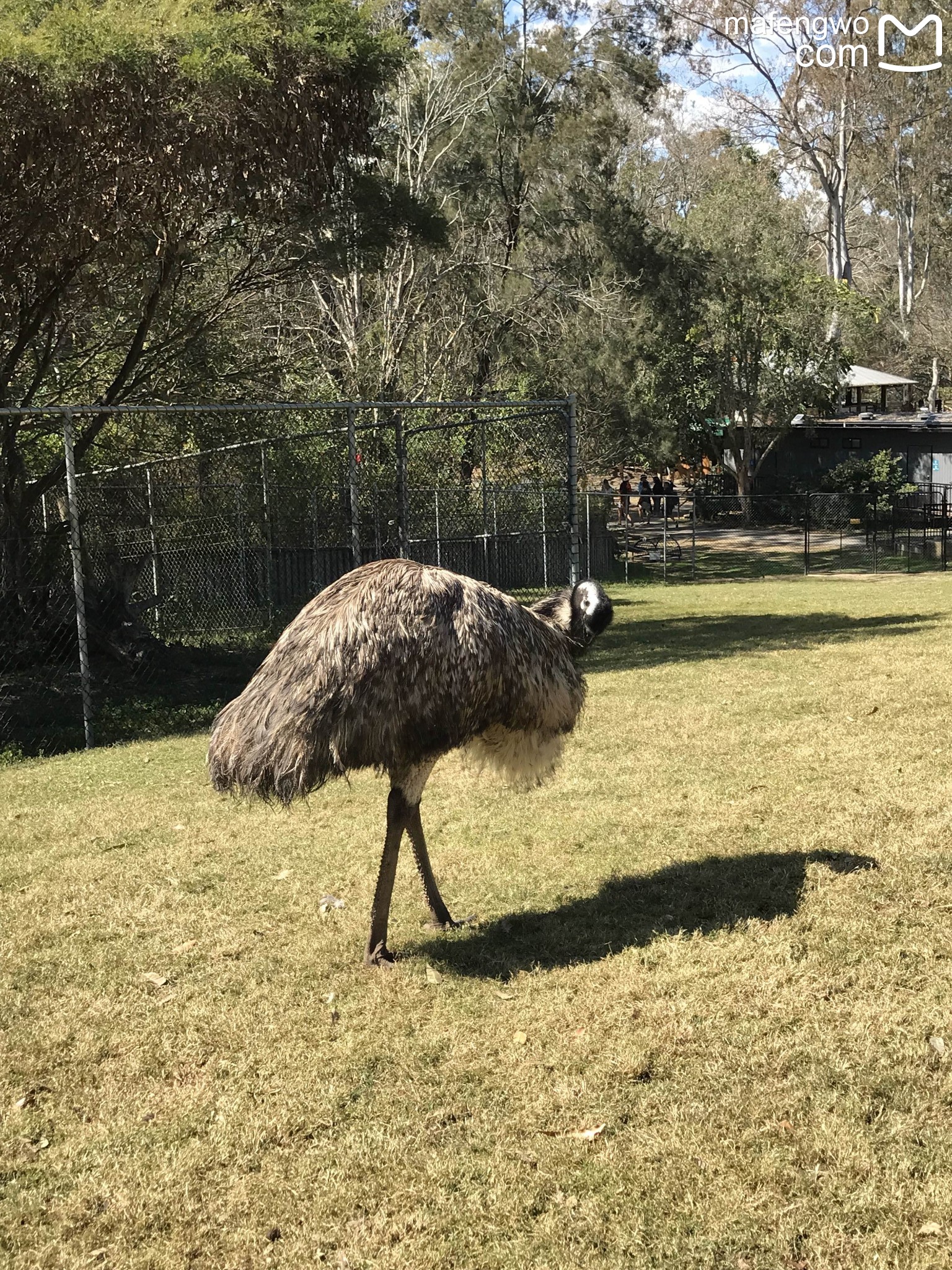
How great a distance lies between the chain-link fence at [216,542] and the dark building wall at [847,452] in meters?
21.0

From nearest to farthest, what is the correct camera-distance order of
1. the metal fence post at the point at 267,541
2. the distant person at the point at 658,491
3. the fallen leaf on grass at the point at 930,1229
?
the fallen leaf on grass at the point at 930,1229, the metal fence post at the point at 267,541, the distant person at the point at 658,491

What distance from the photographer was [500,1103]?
4.27 meters

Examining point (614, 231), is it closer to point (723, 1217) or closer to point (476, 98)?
point (476, 98)

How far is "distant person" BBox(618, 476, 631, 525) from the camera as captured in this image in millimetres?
32272

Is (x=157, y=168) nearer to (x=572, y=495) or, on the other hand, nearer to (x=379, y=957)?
(x=572, y=495)

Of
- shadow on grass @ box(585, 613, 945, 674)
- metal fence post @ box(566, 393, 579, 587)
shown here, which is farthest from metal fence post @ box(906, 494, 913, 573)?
metal fence post @ box(566, 393, 579, 587)

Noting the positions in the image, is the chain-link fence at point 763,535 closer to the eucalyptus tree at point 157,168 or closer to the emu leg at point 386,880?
the eucalyptus tree at point 157,168

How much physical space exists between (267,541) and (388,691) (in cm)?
1137

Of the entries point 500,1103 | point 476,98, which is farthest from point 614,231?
point 500,1103

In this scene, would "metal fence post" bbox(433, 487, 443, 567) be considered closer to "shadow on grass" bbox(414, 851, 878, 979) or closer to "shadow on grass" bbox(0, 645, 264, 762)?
"shadow on grass" bbox(0, 645, 264, 762)

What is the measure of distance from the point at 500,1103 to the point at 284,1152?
73 cm

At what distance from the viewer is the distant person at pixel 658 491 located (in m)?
39.0

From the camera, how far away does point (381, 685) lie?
5.00 m

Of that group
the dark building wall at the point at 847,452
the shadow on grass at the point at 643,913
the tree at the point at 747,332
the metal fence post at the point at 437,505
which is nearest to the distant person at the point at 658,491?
the tree at the point at 747,332
